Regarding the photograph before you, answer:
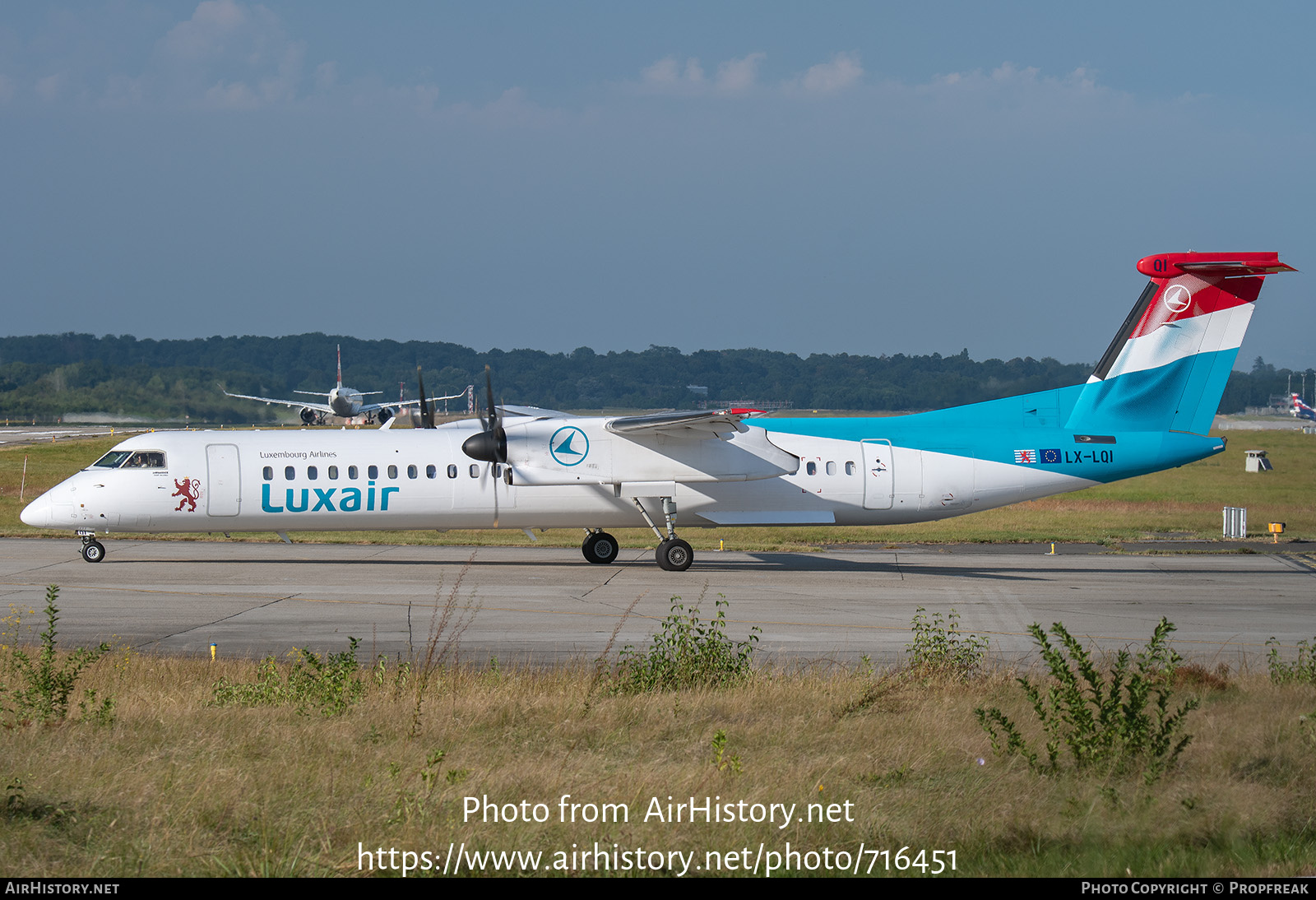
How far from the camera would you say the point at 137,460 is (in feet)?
78.0

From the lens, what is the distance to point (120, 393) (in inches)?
3728

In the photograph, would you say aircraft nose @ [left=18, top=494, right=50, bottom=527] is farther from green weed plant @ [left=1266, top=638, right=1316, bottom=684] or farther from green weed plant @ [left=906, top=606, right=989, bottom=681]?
green weed plant @ [left=1266, top=638, right=1316, bottom=684]

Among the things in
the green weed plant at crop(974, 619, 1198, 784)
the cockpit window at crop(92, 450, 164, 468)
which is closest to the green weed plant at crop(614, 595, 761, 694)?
the green weed plant at crop(974, 619, 1198, 784)

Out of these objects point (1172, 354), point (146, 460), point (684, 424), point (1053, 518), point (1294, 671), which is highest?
point (1172, 354)

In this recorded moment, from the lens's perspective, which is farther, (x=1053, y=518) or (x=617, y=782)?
(x=1053, y=518)

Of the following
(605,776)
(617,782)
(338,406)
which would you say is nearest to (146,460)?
(605,776)

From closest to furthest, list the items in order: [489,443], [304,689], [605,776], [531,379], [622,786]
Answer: [622,786] → [605,776] → [304,689] → [489,443] → [531,379]

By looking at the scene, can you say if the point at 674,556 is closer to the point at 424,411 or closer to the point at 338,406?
the point at 424,411

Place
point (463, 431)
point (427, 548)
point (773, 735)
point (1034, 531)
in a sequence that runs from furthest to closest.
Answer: point (1034, 531)
point (427, 548)
point (463, 431)
point (773, 735)

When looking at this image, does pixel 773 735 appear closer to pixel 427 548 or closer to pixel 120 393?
pixel 427 548

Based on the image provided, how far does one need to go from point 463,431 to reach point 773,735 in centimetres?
1692

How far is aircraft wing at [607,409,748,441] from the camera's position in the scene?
22.8m

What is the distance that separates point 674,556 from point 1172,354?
12.5m

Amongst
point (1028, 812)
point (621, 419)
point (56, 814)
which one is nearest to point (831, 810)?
point (1028, 812)
